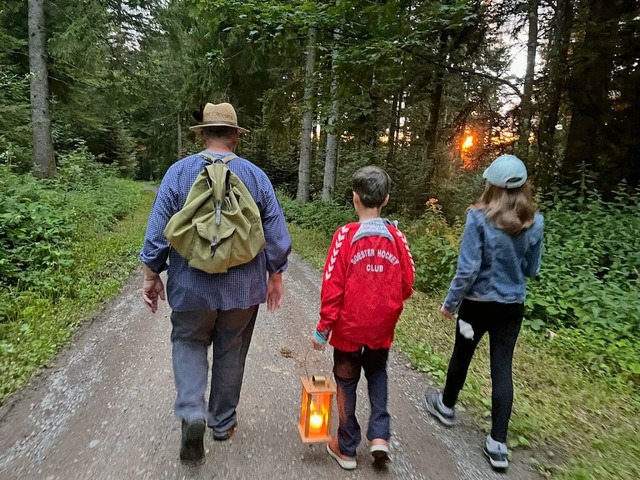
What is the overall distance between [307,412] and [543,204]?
639cm

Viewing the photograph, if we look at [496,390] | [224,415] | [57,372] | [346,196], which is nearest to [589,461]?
[496,390]

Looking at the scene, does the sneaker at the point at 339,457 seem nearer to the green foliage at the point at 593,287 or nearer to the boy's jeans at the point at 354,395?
the boy's jeans at the point at 354,395

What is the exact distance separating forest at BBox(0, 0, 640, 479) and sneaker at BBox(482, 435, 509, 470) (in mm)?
249

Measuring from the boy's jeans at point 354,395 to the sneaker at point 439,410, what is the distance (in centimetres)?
80

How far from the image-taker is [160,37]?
13836 millimetres

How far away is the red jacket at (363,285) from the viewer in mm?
2377

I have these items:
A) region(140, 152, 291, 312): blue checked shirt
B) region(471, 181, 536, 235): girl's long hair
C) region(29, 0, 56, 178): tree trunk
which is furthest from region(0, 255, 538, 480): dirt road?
region(29, 0, 56, 178): tree trunk

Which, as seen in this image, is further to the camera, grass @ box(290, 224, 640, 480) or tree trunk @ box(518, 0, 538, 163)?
tree trunk @ box(518, 0, 538, 163)

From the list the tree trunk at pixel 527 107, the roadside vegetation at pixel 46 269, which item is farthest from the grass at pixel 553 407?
the tree trunk at pixel 527 107

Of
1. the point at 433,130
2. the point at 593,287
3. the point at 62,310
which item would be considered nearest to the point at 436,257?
the point at 593,287

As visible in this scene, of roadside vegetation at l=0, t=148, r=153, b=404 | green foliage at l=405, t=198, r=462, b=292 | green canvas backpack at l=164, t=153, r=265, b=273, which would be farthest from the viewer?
green foliage at l=405, t=198, r=462, b=292

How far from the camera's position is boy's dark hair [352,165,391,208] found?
2418 mm

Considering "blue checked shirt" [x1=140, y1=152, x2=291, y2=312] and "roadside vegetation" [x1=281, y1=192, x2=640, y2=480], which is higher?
"blue checked shirt" [x1=140, y1=152, x2=291, y2=312]

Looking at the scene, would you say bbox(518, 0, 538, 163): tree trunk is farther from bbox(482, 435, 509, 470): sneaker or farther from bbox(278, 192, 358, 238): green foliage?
bbox(482, 435, 509, 470): sneaker
